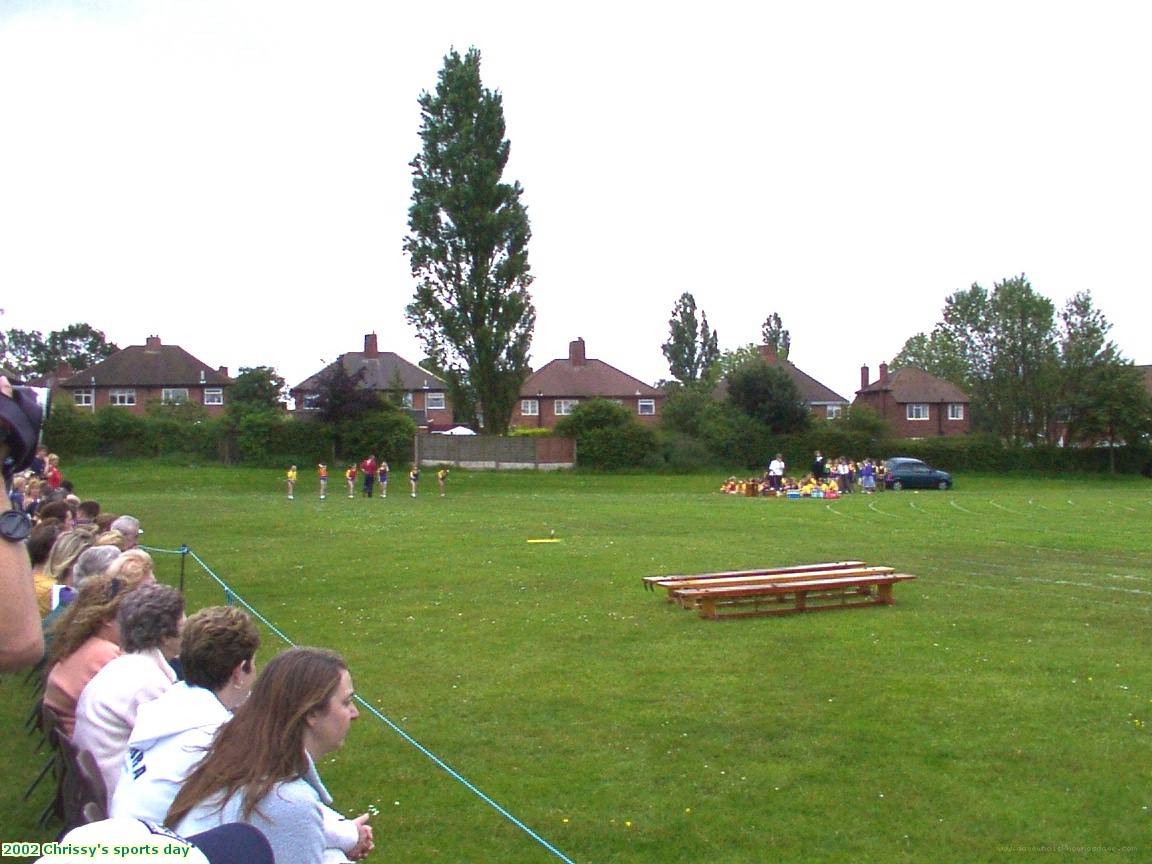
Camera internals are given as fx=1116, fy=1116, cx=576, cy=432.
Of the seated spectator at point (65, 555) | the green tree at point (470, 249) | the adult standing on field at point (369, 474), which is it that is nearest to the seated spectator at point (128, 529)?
the seated spectator at point (65, 555)

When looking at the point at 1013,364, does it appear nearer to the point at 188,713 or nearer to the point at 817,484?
the point at 817,484

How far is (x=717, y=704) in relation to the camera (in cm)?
998

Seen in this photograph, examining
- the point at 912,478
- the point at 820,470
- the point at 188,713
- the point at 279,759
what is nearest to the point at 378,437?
the point at 820,470

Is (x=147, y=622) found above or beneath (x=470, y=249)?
beneath

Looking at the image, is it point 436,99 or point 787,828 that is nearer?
point 787,828

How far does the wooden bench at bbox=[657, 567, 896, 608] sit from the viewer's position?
14.9 meters

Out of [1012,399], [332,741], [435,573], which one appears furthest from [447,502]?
[1012,399]

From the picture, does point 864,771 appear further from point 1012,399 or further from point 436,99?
point 1012,399

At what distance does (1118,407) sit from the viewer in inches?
2628

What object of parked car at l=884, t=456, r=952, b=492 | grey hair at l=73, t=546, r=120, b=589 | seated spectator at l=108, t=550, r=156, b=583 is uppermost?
seated spectator at l=108, t=550, r=156, b=583

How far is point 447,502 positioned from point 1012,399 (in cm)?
5345

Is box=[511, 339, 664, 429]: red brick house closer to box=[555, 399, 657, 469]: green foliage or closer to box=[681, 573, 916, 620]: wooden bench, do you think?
box=[555, 399, 657, 469]: green foliage

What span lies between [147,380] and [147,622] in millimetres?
85314

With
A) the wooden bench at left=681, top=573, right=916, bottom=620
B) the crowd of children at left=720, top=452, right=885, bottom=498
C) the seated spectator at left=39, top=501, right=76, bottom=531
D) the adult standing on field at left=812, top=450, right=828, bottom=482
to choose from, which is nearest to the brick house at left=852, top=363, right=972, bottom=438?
the adult standing on field at left=812, top=450, right=828, bottom=482
